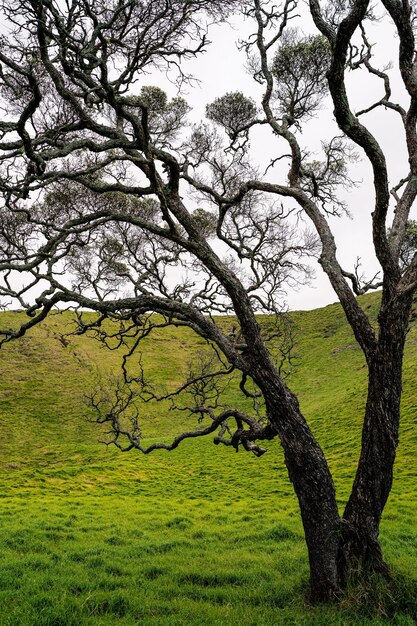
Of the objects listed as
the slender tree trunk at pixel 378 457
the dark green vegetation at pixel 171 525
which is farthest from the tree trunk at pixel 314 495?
the dark green vegetation at pixel 171 525

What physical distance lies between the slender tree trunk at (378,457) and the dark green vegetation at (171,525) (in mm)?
454

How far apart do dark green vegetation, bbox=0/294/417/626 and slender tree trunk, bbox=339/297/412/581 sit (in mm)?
454

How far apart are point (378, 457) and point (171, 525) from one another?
29.1 ft

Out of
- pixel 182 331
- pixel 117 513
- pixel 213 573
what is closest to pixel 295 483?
pixel 213 573

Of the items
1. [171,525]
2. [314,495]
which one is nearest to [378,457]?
[314,495]

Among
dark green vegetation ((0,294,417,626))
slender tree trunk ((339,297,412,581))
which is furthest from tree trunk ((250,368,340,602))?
dark green vegetation ((0,294,417,626))

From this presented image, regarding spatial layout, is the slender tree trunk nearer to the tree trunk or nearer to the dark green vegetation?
the tree trunk

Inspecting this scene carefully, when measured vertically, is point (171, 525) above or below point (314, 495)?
below

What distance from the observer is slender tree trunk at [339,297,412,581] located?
244 inches

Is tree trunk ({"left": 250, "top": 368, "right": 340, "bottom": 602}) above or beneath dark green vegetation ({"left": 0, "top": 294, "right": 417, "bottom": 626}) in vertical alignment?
above

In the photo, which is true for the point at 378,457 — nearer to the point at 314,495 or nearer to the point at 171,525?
the point at 314,495

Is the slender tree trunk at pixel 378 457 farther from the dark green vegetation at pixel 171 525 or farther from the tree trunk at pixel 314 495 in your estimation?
the dark green vegetation at pixel 171 525

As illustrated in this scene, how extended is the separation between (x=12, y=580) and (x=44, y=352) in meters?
A: 40.7

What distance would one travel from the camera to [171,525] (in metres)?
13.1
